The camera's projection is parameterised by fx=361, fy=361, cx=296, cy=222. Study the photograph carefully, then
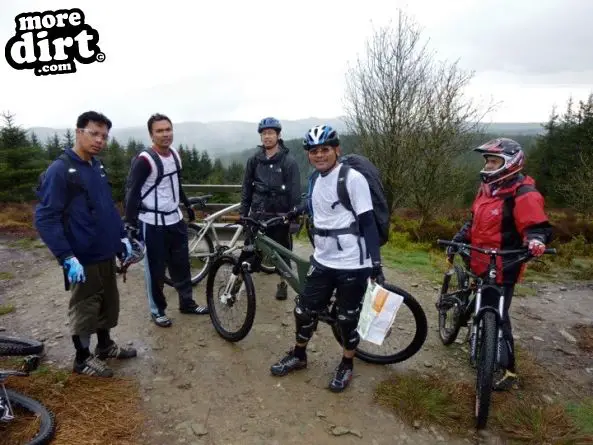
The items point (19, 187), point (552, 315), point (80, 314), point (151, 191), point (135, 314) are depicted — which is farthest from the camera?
point (19, 187)

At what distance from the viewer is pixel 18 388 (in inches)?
127

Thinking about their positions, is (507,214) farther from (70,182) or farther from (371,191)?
(70,182)

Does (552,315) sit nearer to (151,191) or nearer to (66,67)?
(151,191)

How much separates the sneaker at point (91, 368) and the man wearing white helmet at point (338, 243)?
206cm

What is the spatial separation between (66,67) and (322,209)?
7664 millimetres

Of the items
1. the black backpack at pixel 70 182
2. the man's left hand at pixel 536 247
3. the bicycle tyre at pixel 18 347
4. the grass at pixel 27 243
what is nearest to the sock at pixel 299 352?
the man's left hand at pixel 536 247

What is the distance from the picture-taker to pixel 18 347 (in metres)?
3.59

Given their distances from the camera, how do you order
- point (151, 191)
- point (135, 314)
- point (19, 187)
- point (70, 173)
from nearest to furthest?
point (70, 173) < point (151, 191) < point (135, 314) < point (19, 187)

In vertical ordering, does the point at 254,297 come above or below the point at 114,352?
above

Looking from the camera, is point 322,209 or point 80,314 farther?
point 80,314

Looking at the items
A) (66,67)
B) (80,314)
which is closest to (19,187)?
(66,67)

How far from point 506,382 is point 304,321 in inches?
79.3

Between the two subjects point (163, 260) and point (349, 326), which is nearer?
point (349, 326)

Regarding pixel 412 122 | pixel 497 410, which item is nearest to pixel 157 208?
pixel 497 410
